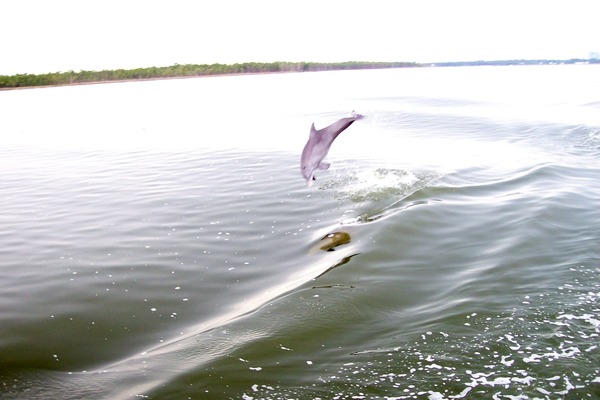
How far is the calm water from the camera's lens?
4293 millimetres

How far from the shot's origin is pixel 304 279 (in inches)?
242

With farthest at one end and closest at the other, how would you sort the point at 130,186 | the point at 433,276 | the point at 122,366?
the point at 130,186 < the point at 433,276 < the point at 122,366

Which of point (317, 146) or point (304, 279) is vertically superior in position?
point (317, 146)

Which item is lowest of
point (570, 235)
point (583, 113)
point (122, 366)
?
point (122, 366)

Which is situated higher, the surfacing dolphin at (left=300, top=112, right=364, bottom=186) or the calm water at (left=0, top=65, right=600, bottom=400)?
the surfacing dolphin at (left=300, top=112, right=364, bottom=186)

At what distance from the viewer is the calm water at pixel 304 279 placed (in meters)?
4.29

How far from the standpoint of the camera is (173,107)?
31609 mm

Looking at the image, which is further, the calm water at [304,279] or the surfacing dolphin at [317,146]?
the surfacing dolphin at [317,146]

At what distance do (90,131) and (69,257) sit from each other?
15.0m

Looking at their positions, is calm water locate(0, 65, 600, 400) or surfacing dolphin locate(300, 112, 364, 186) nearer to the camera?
calm water locate(0, 65, 600, 400)

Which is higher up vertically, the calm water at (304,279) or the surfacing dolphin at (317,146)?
the surfacing dolphin at (317,146)

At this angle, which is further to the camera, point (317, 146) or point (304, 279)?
point (317, 146)

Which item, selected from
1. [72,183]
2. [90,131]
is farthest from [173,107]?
[72,183]

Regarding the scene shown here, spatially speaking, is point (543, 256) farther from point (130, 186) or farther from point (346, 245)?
point (130, 186)
